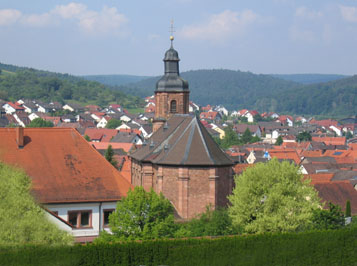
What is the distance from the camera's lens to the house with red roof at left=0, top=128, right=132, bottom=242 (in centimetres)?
3619

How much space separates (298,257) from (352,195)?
2517 centimetres

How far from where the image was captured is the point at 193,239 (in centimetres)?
3244

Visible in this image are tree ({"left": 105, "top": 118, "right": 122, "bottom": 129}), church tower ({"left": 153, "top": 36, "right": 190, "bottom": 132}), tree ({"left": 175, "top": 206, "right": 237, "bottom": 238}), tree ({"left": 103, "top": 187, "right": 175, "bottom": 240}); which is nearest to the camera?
tree ({"left": 103, "top": 187, "right": 175, "bottom": 240})

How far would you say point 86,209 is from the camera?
3653cm

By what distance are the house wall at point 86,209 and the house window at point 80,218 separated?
0.20m

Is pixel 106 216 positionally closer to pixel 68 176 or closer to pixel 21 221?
pixel 68 176

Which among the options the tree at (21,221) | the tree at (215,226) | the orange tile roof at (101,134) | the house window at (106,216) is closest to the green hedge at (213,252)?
the tree at (21,221)

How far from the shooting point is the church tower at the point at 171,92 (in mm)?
57969

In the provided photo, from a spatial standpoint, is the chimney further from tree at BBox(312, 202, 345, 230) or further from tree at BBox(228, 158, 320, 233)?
tree at BBox(312, 202, 345, 230)

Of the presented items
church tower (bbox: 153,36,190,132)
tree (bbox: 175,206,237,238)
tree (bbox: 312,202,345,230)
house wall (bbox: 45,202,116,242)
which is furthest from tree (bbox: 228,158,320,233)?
church tower (bbox: 153,36,190,132)

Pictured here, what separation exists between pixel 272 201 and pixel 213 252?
25.0 feet

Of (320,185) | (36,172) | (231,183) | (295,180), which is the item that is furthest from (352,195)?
(36,172)

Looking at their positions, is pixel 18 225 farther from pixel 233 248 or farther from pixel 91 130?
pixel 91 130

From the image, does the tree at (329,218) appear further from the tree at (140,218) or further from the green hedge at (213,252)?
the tree at (140,218)
